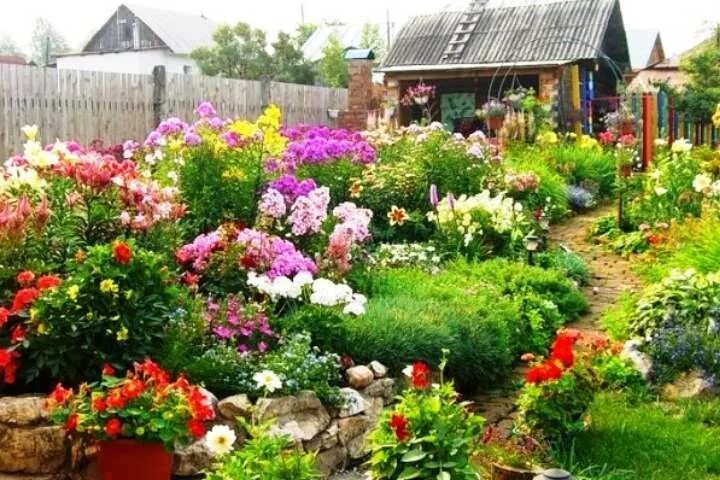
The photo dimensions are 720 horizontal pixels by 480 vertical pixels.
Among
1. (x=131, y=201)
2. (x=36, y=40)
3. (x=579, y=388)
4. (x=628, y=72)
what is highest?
(x=36, y=40)

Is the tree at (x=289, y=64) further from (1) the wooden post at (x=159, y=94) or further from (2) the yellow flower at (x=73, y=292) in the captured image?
(2) the yellow flower at (x=73, y=292)

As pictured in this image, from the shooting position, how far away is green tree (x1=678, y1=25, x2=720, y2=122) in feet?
74.9

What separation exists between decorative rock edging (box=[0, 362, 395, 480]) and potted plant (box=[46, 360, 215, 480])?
0.68 feet

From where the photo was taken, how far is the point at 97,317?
4469mm

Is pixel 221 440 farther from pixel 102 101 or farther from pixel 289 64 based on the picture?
pixel 289 64

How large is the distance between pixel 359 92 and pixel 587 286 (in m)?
11.0

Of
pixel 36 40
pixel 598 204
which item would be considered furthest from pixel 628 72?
pixel 36 40

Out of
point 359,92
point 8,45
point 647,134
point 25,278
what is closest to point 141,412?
point 25,278

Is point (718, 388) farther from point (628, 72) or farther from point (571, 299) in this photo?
point (628, 72)

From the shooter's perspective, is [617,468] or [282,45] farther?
[282,45]

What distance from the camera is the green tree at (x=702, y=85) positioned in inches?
899

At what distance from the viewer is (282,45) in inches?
1320

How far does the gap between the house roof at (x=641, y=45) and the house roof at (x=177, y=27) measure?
65.3 feet

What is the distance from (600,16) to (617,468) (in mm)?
17268
